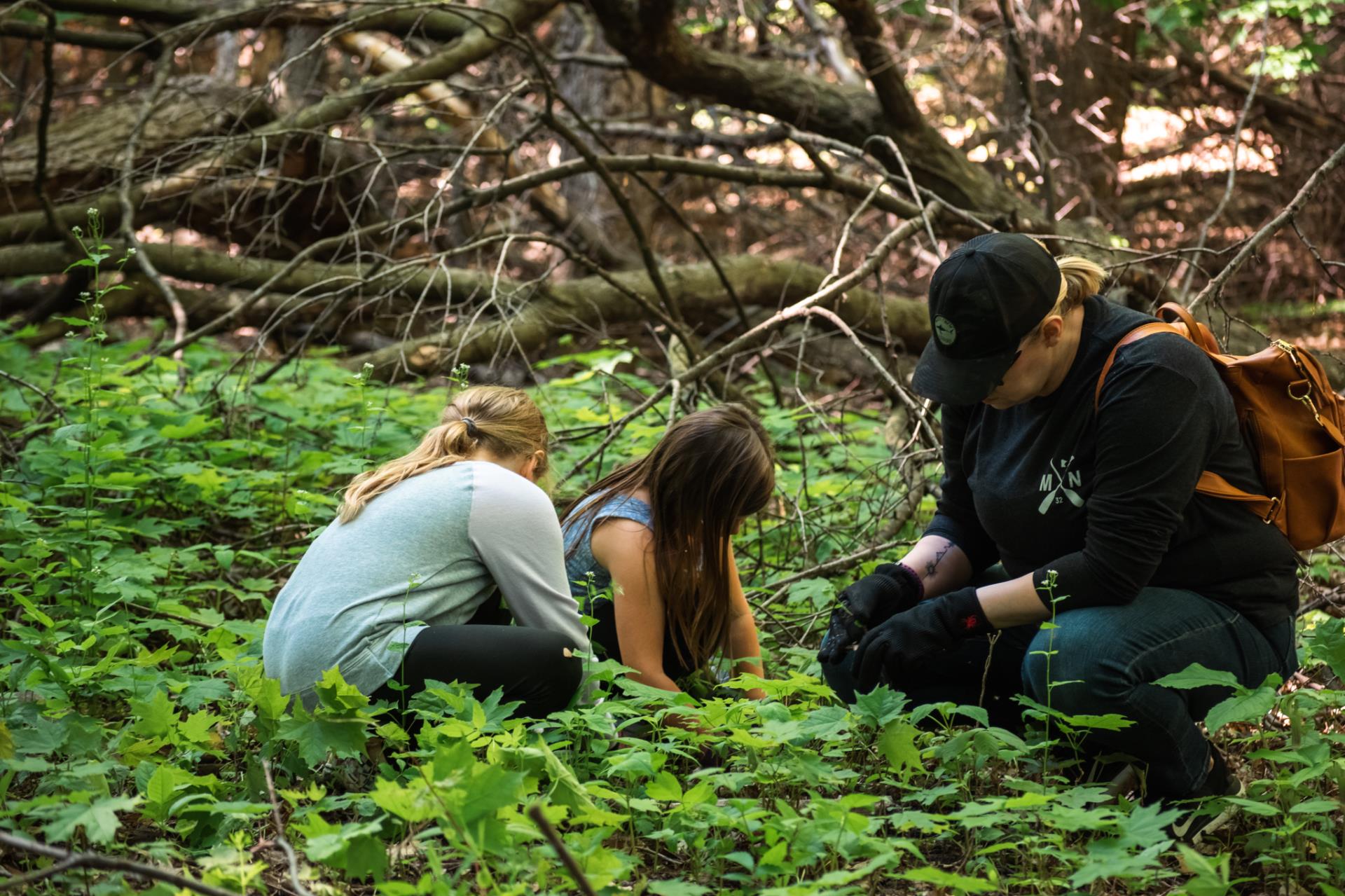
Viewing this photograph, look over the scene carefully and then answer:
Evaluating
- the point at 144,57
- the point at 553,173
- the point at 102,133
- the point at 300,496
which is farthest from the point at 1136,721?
the point at 144,57

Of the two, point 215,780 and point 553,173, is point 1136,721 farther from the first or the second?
point 553,173

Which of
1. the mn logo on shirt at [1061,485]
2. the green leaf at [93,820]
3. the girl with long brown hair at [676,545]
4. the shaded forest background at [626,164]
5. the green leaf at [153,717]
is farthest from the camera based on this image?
the shaded forest background at [626,164]

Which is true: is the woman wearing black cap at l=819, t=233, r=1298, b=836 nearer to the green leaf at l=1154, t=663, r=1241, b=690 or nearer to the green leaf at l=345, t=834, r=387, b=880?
the green leaf at l=1154, t=663, r=1241, b=690

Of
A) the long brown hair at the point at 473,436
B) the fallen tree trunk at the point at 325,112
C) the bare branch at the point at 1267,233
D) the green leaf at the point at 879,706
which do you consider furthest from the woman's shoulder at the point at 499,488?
the fallen tree trunk at the point at 325,112

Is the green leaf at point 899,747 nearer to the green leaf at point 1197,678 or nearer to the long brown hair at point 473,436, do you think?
the green leaf at point 1197,678

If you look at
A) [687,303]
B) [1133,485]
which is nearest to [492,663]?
[1133,485]

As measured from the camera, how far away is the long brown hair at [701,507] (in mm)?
2986

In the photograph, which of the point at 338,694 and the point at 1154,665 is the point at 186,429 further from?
the point at 1154,665

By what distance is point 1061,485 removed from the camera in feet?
8.61

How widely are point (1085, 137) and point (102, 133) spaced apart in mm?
6004

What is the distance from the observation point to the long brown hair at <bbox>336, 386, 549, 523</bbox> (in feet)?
9.24

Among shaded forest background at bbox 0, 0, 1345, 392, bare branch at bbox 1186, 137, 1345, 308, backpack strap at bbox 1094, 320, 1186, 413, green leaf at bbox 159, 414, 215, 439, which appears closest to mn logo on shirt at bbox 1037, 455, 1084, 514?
backpack strap at bbox 1094, 320, 1186, 413

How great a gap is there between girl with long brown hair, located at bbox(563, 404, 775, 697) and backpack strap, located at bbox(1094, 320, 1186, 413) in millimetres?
847

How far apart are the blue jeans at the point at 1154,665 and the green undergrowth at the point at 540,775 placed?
105 millimetres
